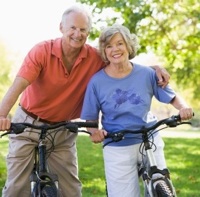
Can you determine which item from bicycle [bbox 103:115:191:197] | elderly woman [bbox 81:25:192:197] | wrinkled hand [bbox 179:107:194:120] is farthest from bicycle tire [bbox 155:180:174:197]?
wrinkled hand [bbox 179:107:194:120]

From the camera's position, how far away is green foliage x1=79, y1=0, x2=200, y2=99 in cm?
1293

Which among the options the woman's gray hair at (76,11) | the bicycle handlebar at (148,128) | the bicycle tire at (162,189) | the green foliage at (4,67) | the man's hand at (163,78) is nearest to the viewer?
the bicycle tire at (162,189)

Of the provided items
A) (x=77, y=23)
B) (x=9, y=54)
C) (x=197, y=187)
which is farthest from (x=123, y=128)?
(x=9, y=54)

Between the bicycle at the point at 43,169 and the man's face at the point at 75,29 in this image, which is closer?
the bicycle at the point at 43,169

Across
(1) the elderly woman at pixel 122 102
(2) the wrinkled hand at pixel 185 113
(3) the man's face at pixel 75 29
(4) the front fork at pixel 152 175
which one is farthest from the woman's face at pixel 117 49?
(4) the front fork at pixel 152 175

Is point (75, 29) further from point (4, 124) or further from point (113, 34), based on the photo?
point (4, 124)

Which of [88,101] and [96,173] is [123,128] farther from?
[96,173]

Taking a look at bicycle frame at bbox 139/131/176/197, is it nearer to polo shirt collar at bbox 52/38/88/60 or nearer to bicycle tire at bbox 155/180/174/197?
bicycle tire at bbox 155/180/174/197

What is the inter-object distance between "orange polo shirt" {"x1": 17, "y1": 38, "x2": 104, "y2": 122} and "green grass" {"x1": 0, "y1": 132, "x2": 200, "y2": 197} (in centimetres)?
255

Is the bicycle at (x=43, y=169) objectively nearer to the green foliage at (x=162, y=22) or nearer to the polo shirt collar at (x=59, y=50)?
the polo shirt collar at (x=59, y=50)

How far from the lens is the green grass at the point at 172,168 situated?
24.0ft

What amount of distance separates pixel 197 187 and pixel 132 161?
3463 mm

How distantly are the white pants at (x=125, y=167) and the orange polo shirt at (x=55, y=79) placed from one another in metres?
0.61

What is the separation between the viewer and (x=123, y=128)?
421 cm
